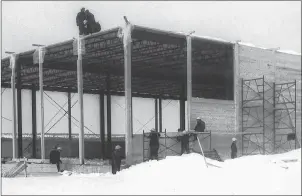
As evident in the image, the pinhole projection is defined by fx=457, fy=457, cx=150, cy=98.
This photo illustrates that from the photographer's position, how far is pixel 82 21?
23.3 m

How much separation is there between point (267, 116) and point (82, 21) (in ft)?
39.9

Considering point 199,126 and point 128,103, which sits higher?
point 128,103

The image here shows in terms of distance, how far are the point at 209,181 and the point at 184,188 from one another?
2.88 feet

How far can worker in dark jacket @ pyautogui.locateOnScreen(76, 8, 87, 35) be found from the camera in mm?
22809

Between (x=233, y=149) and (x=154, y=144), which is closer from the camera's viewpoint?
(x=154, y=144)

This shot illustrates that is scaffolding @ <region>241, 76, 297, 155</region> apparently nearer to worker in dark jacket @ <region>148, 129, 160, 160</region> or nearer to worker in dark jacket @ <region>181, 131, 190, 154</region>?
worker in dark jacket @ <region>181, 131, 190, 154</region>

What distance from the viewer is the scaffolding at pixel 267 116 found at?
26234 millimetres

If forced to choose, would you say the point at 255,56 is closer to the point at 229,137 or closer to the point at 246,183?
the point at 229,137

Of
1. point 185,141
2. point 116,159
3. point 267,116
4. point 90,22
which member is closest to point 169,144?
point 185,141

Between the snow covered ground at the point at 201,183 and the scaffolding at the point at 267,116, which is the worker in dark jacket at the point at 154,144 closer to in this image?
the snow covered ground at the point at 201,183

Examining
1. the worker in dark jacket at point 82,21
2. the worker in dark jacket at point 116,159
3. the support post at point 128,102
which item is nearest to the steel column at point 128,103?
the support post at point 128,102

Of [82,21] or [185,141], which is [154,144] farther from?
[82,21]

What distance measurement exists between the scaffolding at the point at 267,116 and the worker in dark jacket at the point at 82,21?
946 cm

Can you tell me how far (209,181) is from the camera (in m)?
14.2
